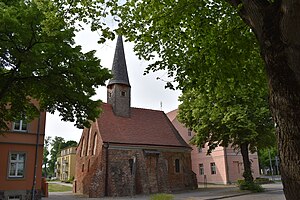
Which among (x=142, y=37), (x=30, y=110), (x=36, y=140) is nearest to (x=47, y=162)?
(x=36, y=140)

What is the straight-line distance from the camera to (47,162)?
9075 centimetres

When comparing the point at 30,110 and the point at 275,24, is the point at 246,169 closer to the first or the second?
the point at 30,110

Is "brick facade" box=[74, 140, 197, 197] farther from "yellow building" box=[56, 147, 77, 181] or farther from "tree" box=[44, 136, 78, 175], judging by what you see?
"tree" box=[44, 136, 78, 175]

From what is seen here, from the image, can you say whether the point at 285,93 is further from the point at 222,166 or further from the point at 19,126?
the point at 222,166

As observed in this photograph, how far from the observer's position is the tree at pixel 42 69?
11594 millimetres

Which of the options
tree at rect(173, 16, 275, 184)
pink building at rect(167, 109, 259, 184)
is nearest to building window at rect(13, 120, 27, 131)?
tree at rect(173, 16, 275, 184)

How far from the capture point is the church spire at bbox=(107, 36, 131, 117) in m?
34.3

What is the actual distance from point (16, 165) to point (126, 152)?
37.8 feet

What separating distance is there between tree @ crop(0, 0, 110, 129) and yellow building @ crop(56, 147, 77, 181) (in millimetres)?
55504

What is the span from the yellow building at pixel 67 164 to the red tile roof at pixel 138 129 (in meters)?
37.3

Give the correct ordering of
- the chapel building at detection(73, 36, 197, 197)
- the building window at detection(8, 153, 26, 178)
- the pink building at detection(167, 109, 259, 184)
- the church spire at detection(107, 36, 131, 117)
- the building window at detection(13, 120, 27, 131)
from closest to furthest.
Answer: the building window at detection(8, 153, 26, 178) < the building window at detection(13, 120, 27, 131) < the chapel building at detection(73, 36, 197, 197) < the church spire at detection(107, 36, 131, 117) < the pink building at detection(167, 109, 259, 184)

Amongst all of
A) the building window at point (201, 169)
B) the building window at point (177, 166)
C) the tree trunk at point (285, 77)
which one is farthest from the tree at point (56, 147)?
the tree trunk at point (285, 77)

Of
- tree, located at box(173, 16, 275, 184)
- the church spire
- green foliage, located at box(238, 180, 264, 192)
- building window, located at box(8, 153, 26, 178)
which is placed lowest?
green foliage, located at box(238, 180, 264, 192)

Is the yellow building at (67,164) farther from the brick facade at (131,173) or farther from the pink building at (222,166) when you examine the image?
the brick facade at (131,173)
